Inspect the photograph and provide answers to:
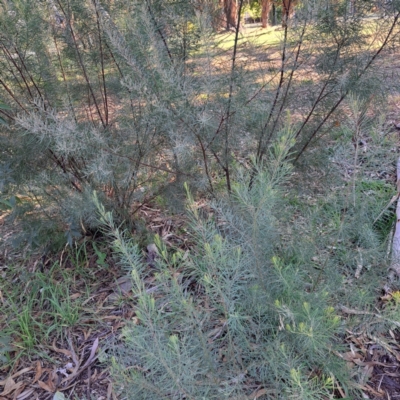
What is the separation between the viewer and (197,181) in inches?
96.7

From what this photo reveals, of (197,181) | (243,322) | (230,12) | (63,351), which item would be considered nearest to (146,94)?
(197,181)

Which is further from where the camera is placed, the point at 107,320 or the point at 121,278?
the point at 121,278

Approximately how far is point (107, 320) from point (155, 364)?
43.8 inches

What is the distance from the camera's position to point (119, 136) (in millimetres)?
2537

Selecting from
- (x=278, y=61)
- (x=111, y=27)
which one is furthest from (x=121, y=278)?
(x=278, y=61)

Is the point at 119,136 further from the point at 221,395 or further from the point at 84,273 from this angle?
the point at 221,395

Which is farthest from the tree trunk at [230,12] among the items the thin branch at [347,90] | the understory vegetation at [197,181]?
the thin branch at [347,90]

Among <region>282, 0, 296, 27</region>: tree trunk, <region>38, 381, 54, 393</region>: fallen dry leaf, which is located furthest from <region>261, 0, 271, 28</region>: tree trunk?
<region>38, 381, 54, 393</region>: fallen dry leaf

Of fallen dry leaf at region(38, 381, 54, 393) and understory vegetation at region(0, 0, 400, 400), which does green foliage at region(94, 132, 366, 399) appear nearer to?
understory vegetation at region(0, 0, 400, 400)

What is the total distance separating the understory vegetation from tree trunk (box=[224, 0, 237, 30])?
0.05 metres

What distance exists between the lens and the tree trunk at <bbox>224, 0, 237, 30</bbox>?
222 centimetres

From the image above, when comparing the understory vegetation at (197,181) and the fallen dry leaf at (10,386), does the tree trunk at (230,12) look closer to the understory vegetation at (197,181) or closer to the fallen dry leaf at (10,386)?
the understory vegetation at (197,181)

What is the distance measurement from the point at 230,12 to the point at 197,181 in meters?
1.02

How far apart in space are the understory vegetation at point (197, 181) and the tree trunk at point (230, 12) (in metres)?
0.05
